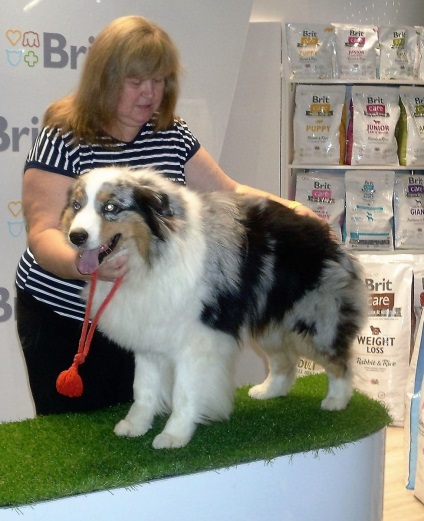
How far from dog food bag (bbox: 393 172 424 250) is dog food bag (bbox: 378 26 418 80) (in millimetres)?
653

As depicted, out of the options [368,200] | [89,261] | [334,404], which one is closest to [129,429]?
[89,261]

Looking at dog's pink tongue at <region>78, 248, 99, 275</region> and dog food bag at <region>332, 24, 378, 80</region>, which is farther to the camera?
dog food bag at <region>332, 24, 378, 80</region>

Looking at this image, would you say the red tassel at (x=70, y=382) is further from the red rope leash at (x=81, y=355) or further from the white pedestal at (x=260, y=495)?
the white pedestal at (x=260, y=495)

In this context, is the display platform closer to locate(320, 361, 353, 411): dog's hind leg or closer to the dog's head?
locate(320, 361, 353, 411): dog's hind leg

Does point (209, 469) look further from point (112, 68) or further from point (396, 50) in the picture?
point (396, 50)

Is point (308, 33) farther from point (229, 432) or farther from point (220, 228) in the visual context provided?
point (229, 432)

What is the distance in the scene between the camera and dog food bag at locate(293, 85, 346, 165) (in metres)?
4.18

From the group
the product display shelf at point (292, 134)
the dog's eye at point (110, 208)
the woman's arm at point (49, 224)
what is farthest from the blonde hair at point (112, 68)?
the product display shelf at point (292, 134)

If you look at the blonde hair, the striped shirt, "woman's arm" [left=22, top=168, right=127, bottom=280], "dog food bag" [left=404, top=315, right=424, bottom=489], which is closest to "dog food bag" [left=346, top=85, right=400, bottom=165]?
"dog food bag" [left=404, top=315, right=424, bottom=489]

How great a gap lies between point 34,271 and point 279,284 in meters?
0.78

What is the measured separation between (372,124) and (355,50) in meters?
0.46

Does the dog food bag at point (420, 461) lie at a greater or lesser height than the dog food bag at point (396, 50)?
lesser

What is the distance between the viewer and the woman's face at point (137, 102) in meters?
2.05

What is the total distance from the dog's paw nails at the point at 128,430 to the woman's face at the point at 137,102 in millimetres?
878
